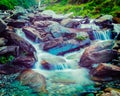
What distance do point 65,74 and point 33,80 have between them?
2393mm

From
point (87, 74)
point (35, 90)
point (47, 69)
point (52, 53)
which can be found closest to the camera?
point (35, 90)

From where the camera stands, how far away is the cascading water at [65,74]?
40.1ft

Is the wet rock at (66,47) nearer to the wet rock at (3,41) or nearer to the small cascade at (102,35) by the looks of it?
the small cascade at (102,35)

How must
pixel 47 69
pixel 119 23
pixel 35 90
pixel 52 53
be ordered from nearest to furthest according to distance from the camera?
pixel 35 90 → pixel 47 69 → pixel 52 53 → pixel 119 23

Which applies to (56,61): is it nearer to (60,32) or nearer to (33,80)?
(33,80)

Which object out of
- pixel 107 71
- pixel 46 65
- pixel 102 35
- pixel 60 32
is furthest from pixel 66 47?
pixel 107 71

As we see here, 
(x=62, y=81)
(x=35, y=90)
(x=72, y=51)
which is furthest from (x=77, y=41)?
(x=35, y=90)

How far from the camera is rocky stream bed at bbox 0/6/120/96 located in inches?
481

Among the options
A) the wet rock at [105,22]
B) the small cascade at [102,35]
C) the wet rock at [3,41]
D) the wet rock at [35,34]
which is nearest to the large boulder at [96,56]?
the wet rock at [35,34]

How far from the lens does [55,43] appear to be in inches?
704

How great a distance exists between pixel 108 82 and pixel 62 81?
242 centimetres

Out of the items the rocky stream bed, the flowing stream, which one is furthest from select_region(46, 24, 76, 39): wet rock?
the flowing stream

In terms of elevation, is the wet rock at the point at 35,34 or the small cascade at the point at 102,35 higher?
the wet rock at the point at 35,34

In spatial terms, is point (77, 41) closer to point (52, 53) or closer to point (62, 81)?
point (52, 53)
